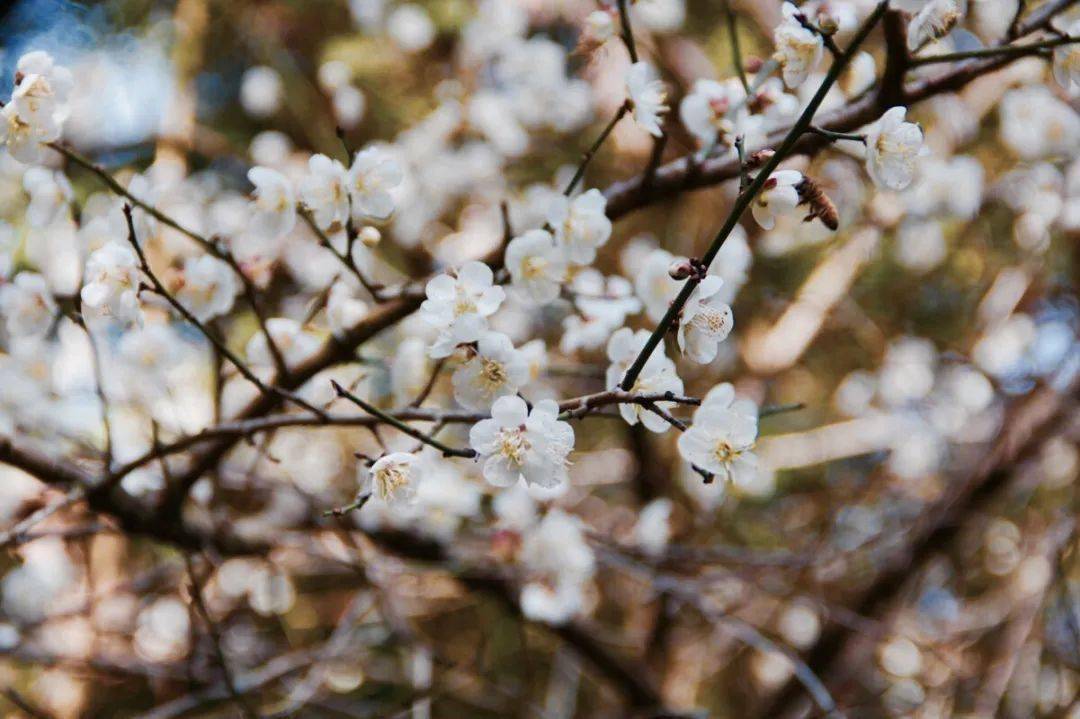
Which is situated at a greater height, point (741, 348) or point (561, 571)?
point (741, 348)

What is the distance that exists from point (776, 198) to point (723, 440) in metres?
0.28

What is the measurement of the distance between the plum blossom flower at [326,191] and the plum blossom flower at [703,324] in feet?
1.51

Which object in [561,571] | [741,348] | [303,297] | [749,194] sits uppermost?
[741,348]

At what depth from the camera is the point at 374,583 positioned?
5.33 ft

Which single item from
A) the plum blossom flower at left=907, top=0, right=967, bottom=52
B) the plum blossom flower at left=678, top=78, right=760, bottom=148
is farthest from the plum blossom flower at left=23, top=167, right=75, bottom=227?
the plum blossom flower at left=907, top=0, right=967, bottom=52

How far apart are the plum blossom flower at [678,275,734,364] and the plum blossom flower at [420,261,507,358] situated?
0.20m

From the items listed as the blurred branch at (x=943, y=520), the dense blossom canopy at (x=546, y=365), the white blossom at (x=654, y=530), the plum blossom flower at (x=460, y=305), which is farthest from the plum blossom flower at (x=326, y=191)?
the blurred branch at (x=943, y=520)

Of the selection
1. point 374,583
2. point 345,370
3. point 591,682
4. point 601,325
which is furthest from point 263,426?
point 591,682

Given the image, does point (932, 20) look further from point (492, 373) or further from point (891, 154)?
point (492, 373)

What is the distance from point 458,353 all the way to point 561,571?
93 centimetres

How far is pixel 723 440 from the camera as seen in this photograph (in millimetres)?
931

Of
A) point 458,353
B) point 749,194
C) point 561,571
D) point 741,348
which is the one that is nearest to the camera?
point 749,194

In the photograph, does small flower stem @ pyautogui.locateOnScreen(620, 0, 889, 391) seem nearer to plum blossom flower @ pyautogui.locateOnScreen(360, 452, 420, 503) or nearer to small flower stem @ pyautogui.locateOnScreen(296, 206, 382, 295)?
plum blossom flower @ pyautogui.locateOnScreen(360, 452, 420, 503)

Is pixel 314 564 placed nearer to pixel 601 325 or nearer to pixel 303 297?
pixel 303 297
